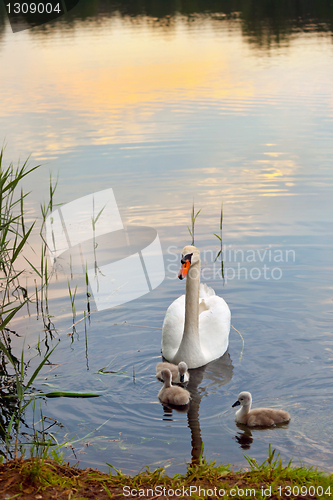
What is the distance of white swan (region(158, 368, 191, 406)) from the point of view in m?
5.72

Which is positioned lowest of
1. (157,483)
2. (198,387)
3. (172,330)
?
(198,387)

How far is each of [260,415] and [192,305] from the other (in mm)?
1869

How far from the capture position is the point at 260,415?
528 cm

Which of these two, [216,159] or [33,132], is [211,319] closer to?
[216,159]

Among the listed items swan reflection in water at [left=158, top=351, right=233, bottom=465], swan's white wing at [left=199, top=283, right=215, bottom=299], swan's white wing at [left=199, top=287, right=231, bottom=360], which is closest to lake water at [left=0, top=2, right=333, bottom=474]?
swan reflection in water at [left=158, top=351, right=233, bottom=465]

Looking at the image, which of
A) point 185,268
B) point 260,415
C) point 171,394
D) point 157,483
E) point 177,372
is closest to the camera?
point 157,483

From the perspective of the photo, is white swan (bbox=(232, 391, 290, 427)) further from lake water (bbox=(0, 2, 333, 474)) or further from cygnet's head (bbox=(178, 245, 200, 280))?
cygnet's head (bbox=(178, 245, 200, 280))

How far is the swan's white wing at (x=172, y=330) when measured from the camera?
692cm

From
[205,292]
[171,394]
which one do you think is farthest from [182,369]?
[205,292]

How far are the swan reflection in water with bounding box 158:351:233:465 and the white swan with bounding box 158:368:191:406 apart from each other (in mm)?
65

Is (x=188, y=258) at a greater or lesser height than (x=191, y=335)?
greater

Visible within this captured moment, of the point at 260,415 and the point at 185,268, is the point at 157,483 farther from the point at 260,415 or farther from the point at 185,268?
the point at 185,268

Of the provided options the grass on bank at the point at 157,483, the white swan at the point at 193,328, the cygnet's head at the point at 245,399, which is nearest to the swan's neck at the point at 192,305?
the white swan at the point at 193,328

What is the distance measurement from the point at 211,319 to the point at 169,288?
1541 mm
